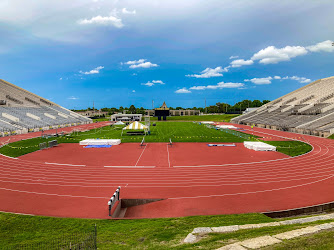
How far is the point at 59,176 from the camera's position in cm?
1730

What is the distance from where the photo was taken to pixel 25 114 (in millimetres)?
59562

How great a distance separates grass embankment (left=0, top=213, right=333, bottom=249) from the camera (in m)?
7.62

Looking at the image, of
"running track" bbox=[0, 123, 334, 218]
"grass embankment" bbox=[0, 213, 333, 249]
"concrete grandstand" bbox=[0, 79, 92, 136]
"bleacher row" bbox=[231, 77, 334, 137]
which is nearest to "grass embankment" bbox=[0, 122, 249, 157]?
"running track" bbox=[0, 123, 334, 218]

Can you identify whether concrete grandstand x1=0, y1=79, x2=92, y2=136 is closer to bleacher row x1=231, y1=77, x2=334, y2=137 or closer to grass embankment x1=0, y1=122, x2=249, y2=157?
grass embankment x1=0, y1=122, x2=249, y2=157

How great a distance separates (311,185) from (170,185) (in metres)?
10.5

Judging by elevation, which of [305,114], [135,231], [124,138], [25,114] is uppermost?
[25,114]

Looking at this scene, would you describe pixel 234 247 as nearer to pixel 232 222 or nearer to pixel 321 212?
pixel 232 222

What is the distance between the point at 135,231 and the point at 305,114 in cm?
6047

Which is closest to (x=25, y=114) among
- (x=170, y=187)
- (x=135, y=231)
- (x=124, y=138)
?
(x=124, y=138)

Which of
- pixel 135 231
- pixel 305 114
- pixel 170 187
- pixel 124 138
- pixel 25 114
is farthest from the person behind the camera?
pixel 25 114

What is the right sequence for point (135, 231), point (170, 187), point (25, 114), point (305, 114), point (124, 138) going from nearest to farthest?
1. point (135, 231)
2. point (170, 187)
3. point (124, 138)
4. point (305, 114)
5. point (25, 114)

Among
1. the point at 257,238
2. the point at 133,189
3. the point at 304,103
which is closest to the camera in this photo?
the point at 257,238

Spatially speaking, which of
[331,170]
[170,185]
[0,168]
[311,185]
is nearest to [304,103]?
[331,170]

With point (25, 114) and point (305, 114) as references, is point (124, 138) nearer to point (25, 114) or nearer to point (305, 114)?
point (25, 114)
